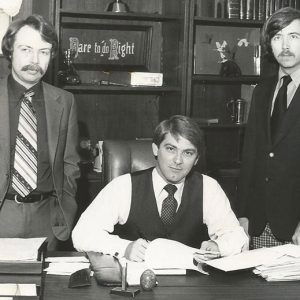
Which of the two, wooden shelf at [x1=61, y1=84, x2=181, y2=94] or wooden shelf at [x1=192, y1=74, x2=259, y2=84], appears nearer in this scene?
wooden shelf at [x1=61, y1=84, x2=181, y2=94]

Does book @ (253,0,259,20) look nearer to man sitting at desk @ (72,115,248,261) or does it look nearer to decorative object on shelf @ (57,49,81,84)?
decorative object on shelf @ (57,49,81,84)

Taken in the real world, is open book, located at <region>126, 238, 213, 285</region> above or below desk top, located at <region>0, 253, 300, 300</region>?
above

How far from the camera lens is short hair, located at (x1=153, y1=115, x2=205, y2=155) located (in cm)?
239

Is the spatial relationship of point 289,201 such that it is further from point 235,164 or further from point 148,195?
point 235,164

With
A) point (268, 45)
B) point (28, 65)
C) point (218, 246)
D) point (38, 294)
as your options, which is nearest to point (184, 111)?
point (268, 45)

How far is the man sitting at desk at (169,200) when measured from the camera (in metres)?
2.37

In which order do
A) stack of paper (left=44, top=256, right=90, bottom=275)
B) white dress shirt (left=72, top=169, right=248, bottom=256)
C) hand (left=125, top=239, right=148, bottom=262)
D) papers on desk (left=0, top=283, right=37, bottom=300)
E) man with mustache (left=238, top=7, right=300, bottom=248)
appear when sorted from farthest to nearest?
Result: man with mustache (left=238, top=7, right=300, bottom=248) < white dress shirt (left=72, top=169, right=248, bottom=256) < hand (left=125, top=239, right=148, bottom=262) < stack of paper (left=44, top=256, right=90, bottom=275) < papers on desk (left=0, top=283, right=37, bottom=300)

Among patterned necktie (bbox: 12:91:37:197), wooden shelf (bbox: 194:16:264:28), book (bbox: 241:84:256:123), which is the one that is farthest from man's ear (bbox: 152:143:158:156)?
book (bbox: 241:84:256:123)

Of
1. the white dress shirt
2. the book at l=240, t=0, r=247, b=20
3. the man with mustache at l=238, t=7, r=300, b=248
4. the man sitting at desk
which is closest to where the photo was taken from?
the white dress shirt

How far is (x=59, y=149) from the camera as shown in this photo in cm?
262

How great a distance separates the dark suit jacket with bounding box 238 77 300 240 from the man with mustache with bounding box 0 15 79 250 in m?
0.84

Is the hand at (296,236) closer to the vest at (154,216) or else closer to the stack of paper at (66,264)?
the vest at (154,216)

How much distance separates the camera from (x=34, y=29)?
8.37 ft

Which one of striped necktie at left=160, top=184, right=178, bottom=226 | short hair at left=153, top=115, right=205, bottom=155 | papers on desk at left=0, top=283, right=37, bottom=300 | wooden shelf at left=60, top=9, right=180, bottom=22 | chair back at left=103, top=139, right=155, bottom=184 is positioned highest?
wooden shelf at left=60, top=9, right=180, bottom=22
